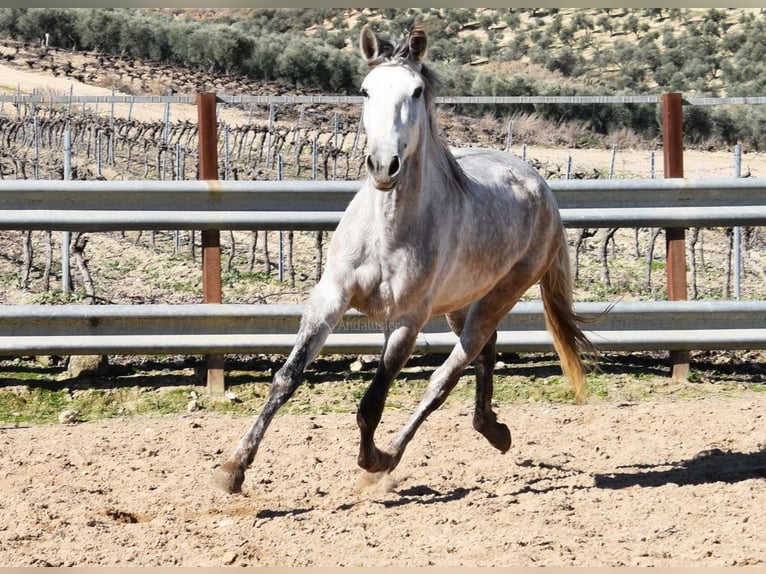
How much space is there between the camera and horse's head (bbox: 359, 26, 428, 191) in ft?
15.0

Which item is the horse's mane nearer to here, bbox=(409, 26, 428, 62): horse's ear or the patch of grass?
bbox=(409, 26, 428, 62): horse's ear

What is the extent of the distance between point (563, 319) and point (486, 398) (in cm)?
86

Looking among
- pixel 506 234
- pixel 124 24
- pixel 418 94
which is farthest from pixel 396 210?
pixel 124 24

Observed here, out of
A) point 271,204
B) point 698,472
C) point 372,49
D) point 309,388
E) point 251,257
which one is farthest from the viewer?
point 251,257

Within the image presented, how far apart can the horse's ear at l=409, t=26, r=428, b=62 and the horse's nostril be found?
75cm

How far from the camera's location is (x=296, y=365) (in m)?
5.11

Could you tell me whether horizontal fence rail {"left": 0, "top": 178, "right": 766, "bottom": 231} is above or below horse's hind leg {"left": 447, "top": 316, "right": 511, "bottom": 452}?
above

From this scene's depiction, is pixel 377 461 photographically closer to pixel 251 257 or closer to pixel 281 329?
pixel 281 329

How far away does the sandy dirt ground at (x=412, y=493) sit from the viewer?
421 centimetres

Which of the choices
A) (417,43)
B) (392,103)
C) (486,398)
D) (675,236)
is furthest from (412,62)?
(675,236)

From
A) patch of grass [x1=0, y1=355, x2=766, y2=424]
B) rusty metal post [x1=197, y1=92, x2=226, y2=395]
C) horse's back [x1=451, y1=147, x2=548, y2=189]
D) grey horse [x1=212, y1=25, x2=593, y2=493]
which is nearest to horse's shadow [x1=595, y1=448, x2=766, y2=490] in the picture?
grey horse [x1=212, y1=25, x2=593, y2=493]

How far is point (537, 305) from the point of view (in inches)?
285

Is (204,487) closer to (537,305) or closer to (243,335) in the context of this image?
(243,335)

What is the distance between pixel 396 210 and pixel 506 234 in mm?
1035
